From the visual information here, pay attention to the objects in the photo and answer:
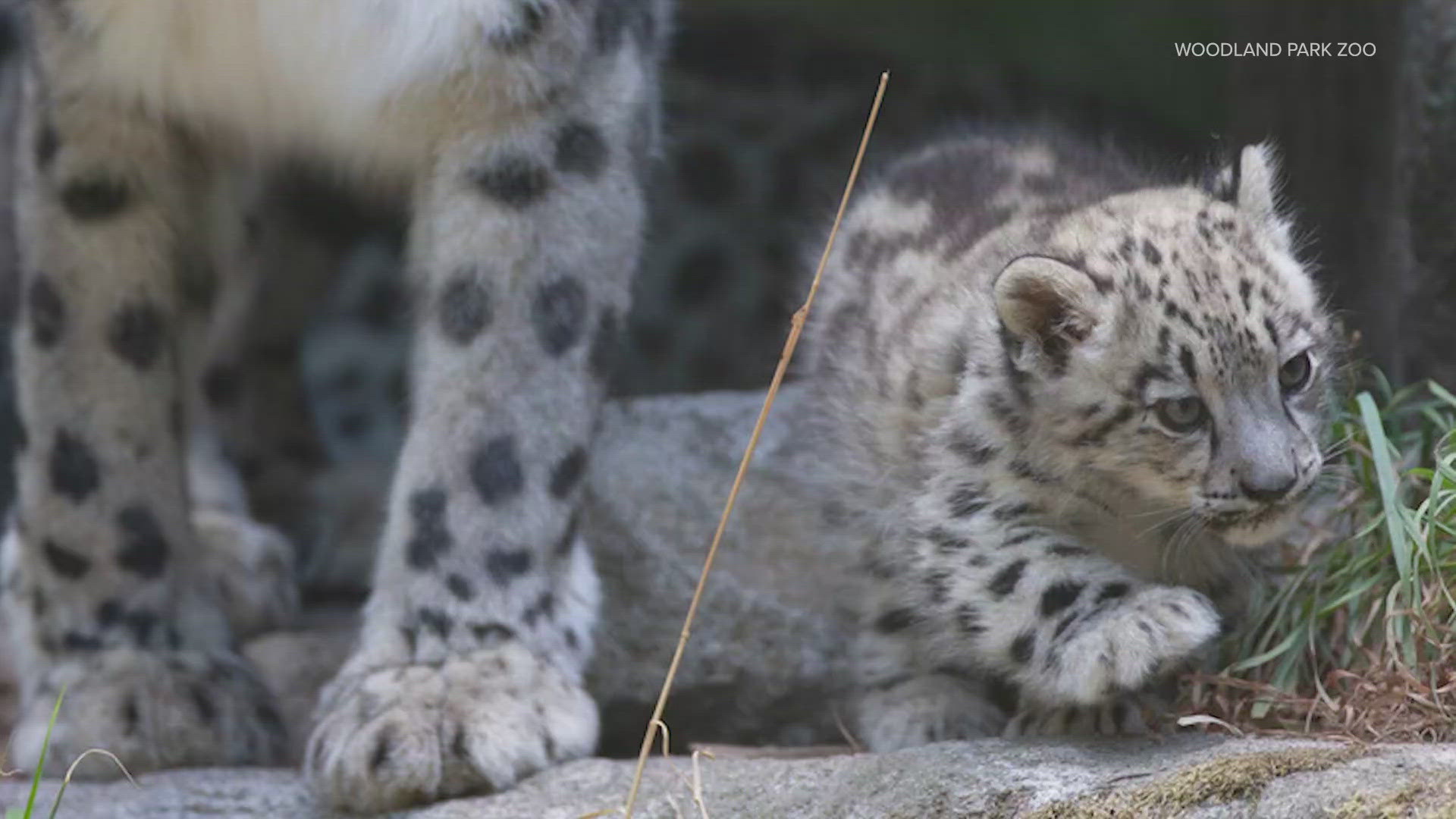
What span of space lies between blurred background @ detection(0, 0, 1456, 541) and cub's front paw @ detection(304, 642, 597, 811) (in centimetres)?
145

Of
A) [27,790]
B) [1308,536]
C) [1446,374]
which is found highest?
[1446,374]

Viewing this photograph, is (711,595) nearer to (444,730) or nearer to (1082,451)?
(444,730)

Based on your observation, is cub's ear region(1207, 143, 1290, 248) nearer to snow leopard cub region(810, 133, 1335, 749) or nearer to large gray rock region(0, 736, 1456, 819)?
snow leopard cub region(810, 133, 1335, 749)

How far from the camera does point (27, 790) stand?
12.0ft

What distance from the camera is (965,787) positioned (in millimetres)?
2887

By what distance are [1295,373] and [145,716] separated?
204cm

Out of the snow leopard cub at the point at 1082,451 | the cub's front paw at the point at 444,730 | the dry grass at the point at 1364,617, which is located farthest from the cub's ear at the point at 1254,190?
the cub's front paw at the point at 444,730

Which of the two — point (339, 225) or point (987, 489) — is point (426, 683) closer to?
point (987, 489)

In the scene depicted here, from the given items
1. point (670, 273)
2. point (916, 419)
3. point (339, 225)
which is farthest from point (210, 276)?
point (670, 273)

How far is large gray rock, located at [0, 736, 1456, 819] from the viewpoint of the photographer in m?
2.62

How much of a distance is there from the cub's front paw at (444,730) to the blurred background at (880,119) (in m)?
1.45

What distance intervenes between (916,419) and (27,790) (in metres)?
1.63

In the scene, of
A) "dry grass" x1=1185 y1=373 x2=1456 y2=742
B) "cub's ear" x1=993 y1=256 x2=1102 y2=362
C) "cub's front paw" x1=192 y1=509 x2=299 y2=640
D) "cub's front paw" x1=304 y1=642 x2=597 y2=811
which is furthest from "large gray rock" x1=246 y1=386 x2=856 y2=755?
"cub's ear" x1=993 y1=256 x2=1102 y2=362

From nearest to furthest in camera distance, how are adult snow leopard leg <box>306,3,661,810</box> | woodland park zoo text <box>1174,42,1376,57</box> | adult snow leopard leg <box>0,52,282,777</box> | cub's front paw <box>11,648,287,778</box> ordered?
1. adult snow leopard leg <box>306,3,661,810</box>
2. cub's front paw <box>11,648,287,778</box>
3. adult snow leopard leg <box>0,52,282,777</box>
4. woodland park zoo text <box>1174,42,1376,57</box>
